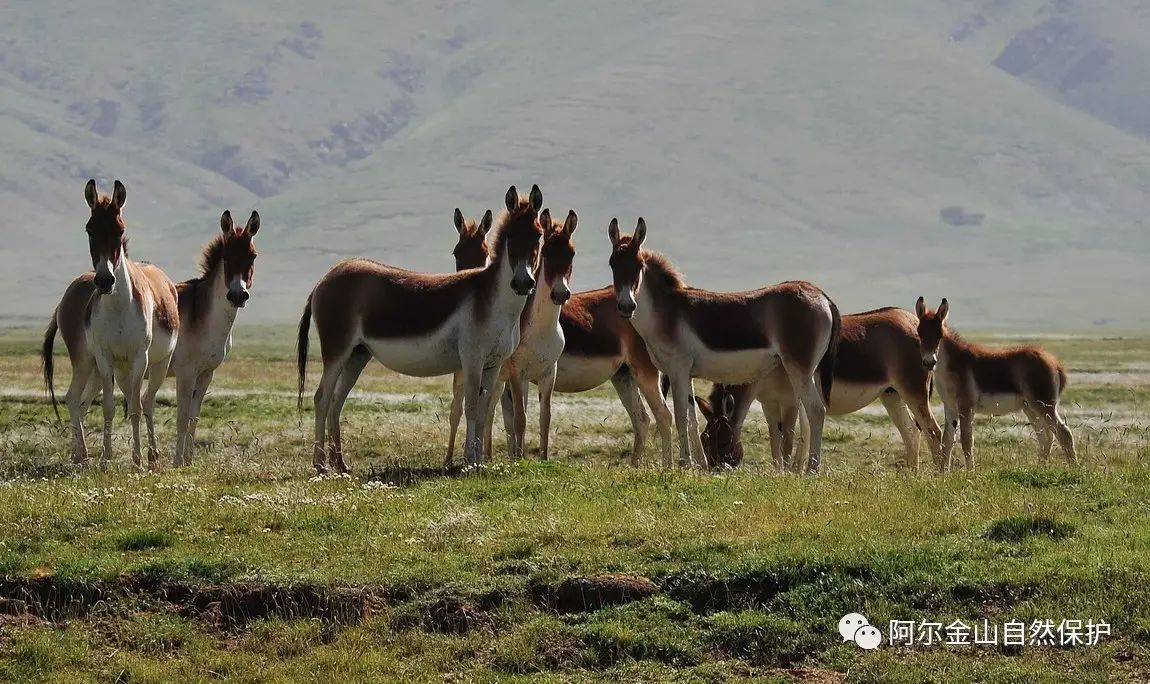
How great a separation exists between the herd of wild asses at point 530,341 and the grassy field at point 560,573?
2.53m

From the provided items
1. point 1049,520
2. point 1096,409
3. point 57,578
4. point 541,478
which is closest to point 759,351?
point 541,478

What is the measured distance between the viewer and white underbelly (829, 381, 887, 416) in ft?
74.2

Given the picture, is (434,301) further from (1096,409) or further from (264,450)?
(1096,409)

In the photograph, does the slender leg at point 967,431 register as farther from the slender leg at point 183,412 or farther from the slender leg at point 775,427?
the slender leg at point 183,412

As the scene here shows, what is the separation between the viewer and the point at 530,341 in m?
19.9

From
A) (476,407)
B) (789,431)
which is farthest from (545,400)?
(789,431)

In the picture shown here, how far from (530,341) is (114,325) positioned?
543 cm

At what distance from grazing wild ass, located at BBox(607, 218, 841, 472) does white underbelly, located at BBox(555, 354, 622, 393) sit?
7.26ft

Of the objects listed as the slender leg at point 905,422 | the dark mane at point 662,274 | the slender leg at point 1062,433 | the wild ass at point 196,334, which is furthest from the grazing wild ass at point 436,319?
the slender leg at point 1062,433

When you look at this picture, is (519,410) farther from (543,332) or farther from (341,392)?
(341,392)

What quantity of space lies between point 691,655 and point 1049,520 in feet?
13.5

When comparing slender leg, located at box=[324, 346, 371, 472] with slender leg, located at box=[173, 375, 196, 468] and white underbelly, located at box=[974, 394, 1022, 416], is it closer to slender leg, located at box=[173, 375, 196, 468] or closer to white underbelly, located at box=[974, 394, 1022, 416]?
slender leg, located at box=[173, 375, 196, 468]

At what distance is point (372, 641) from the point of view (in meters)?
11.2

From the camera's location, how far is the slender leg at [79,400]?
63.6ft
